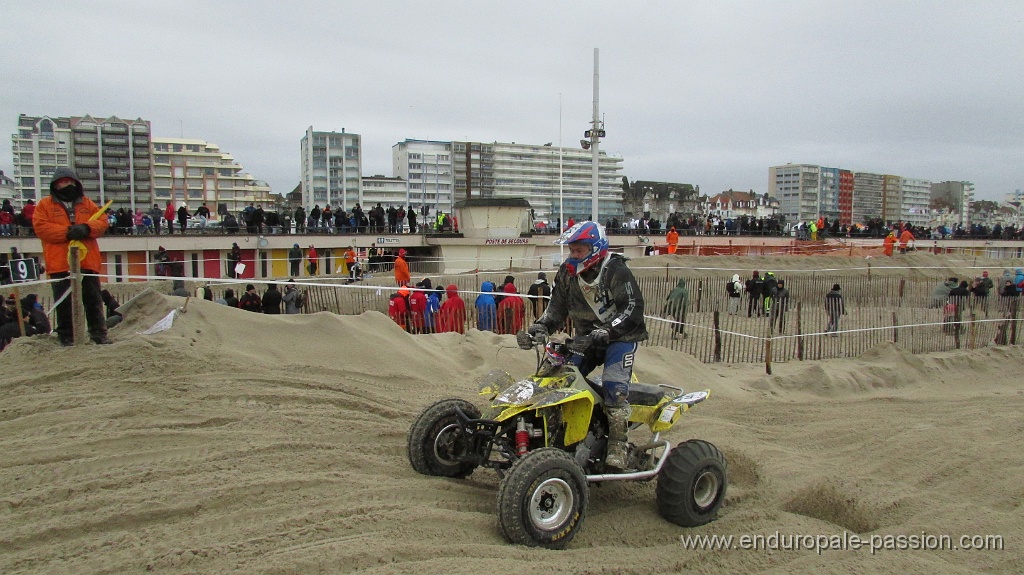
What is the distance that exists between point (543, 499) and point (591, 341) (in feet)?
4.00

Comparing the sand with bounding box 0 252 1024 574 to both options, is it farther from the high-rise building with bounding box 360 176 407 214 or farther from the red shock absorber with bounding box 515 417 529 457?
the high-rise building with bounding box 360 176 407 214

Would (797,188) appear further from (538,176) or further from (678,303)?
(678,303)

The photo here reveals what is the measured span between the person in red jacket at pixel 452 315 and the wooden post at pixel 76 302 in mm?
Answer: 5836

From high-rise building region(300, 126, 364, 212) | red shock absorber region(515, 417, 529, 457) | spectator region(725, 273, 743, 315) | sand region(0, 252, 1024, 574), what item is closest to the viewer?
sand region(0, 252, 1024, 574)

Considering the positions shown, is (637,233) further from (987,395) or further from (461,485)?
(461,485)

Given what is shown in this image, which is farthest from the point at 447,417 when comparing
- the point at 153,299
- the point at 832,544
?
the point at 153,299

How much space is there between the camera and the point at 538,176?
7050 centimetres

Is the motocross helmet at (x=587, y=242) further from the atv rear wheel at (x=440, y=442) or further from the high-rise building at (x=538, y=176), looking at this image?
the high-rise building at (x=538, y=176)

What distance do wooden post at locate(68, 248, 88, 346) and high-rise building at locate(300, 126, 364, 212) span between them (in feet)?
170

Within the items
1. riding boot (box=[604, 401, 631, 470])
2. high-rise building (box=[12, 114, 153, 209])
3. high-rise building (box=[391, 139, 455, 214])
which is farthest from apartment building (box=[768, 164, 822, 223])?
riding boot (box=[604, 401, 631, 470])

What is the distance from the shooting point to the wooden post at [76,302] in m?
6.42

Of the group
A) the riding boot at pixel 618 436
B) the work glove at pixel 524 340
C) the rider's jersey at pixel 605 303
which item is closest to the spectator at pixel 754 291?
the rider's jersey at pixel 605 303

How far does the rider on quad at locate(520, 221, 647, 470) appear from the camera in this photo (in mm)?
5047

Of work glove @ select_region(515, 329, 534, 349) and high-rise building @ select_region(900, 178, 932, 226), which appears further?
high-rise building @ select_region(900, 178, 932, 226)
